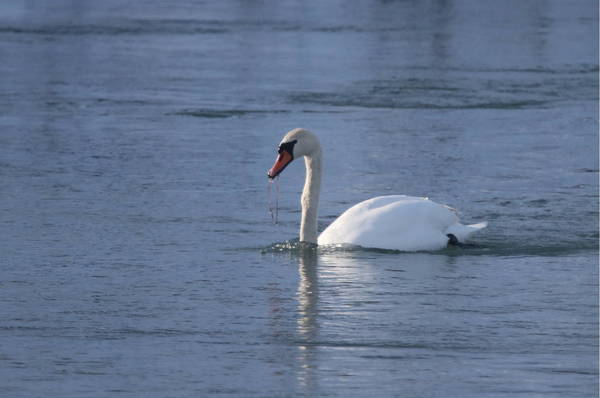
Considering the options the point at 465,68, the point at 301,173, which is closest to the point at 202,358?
the point at 301,173

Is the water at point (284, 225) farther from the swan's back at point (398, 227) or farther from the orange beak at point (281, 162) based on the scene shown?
the orange beak at point (281, 162)

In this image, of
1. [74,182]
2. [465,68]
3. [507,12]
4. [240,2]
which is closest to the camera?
[74,182]

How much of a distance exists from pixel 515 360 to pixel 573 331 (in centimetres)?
78

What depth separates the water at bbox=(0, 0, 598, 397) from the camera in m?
7.67

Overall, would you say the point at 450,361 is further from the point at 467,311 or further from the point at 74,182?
the point at 74,182

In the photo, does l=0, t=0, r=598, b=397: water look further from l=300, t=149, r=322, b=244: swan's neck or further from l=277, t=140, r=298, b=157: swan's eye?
l=277, t=140, r=298, b=157: swan's eye

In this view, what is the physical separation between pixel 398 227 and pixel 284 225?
4.60 ft

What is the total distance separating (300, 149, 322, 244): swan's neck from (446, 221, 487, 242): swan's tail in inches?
36.3

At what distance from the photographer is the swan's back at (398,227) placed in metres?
10.7

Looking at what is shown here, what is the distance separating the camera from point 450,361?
7715mm

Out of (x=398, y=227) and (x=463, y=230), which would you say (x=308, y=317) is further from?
(x=463, y=230)

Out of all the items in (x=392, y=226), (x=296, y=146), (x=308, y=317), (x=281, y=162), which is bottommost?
(x=308, y=317)

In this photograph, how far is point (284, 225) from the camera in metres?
11.9

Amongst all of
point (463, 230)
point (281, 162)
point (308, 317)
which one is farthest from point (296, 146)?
point (308, 317)
